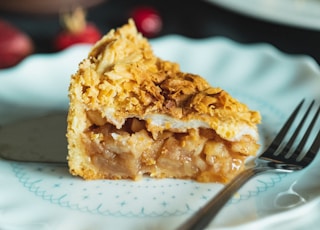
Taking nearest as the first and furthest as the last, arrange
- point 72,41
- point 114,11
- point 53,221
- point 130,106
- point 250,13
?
point 53,221
point 130,106
point 250,13
point 72,41
point 114,11

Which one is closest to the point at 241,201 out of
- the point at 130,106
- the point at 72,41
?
the point at 130,106

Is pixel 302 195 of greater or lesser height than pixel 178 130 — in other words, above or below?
below

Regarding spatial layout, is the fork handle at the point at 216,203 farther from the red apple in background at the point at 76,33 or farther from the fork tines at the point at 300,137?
the red apple in background at the point at 76,33

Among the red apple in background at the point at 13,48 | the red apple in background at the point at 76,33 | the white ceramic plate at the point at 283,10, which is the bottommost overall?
the red apple in background at the point at 13,48

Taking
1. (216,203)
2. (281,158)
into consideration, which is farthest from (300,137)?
(216,203)

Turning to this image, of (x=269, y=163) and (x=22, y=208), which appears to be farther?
(x=269, y=163)

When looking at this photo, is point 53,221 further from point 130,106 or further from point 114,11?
point 114,11

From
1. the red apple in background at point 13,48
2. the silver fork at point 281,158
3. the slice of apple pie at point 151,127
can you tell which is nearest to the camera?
the silver fork at point 281,158

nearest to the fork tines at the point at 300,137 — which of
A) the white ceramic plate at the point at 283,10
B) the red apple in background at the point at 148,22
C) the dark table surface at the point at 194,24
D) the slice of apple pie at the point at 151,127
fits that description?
the slice of apple pie at the point at 151,127
